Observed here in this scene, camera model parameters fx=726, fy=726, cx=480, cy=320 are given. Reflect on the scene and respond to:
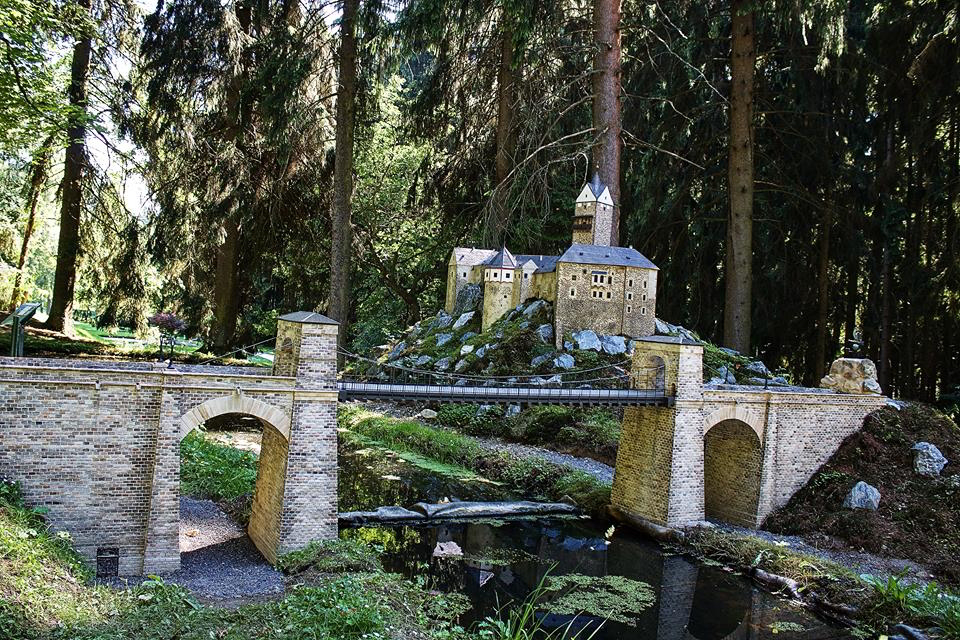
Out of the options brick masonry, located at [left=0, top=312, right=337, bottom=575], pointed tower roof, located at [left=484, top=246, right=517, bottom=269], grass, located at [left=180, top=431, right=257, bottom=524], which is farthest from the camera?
pointed tower roof, located at [left=484, top=246, right=517, bottom=269]

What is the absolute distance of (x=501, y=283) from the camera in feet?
95.1

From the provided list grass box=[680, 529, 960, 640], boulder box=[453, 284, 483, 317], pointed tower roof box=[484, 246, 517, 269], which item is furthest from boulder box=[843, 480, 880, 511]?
boulder box=[453, 284, 483, 317]

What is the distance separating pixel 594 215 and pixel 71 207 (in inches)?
665

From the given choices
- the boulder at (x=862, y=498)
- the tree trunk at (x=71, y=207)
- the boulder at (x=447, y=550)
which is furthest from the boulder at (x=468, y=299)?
the boulder at (x=862, y=498)

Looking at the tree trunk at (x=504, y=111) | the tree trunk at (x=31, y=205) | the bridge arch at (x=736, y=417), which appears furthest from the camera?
the tree trunk at (x=504, y=111)

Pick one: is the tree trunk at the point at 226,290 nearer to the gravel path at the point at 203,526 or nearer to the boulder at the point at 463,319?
the boulder at the point at 463,319

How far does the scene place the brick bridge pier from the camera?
17297 millimetres

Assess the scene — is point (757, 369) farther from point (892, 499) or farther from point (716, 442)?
point (892, 499)

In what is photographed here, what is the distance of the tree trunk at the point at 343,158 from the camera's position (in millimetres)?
23734

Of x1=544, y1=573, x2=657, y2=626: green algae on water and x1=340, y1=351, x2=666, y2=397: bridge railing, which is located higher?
x1=340, y1=351, x2=666, y2=397: bridge railing

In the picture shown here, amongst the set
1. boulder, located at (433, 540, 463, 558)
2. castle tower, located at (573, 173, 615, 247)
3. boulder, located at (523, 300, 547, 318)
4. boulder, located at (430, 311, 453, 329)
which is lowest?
boulder, located at (433, 540, 463, 558)

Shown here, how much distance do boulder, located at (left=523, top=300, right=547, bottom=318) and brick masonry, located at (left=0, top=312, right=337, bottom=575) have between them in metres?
14.1

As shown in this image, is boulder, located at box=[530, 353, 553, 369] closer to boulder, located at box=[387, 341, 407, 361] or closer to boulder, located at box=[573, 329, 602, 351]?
boulder, located at box=[573, 329, 602, 351]

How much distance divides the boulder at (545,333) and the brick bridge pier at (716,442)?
7520 mm
